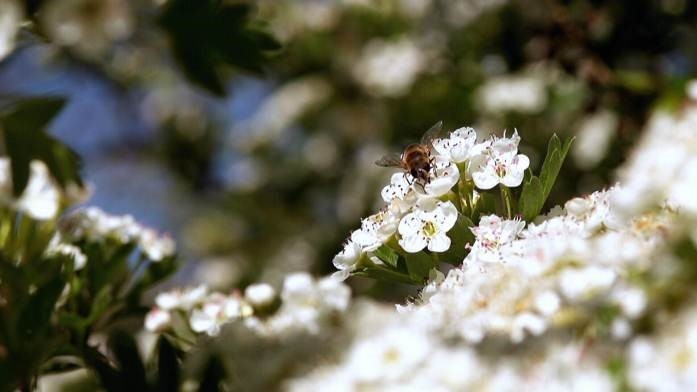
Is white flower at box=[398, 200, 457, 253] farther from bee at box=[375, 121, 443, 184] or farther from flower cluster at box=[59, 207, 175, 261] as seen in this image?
flower cluster at box=[59, 207, 175, 261]

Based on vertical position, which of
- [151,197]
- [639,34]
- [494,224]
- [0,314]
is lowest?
[0,314]

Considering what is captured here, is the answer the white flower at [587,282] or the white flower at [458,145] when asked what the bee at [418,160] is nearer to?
the white flower at [458,145]

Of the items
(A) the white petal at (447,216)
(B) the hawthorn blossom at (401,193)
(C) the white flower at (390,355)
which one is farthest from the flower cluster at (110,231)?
(C) the white flower at (390,355)

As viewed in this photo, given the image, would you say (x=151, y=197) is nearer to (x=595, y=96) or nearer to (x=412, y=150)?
(x=595, y=96)

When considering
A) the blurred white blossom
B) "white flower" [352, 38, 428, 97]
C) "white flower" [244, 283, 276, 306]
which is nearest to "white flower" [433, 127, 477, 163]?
"white flower" [244, 283, 276, 306]

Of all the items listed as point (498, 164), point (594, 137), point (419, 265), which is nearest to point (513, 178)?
point (498, 164)

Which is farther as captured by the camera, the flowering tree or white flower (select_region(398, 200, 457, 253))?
white flower (select_region(398, 200, 457, 253))

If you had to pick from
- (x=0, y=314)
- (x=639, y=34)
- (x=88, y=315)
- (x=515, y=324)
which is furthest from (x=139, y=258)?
(x=639, y=34)
